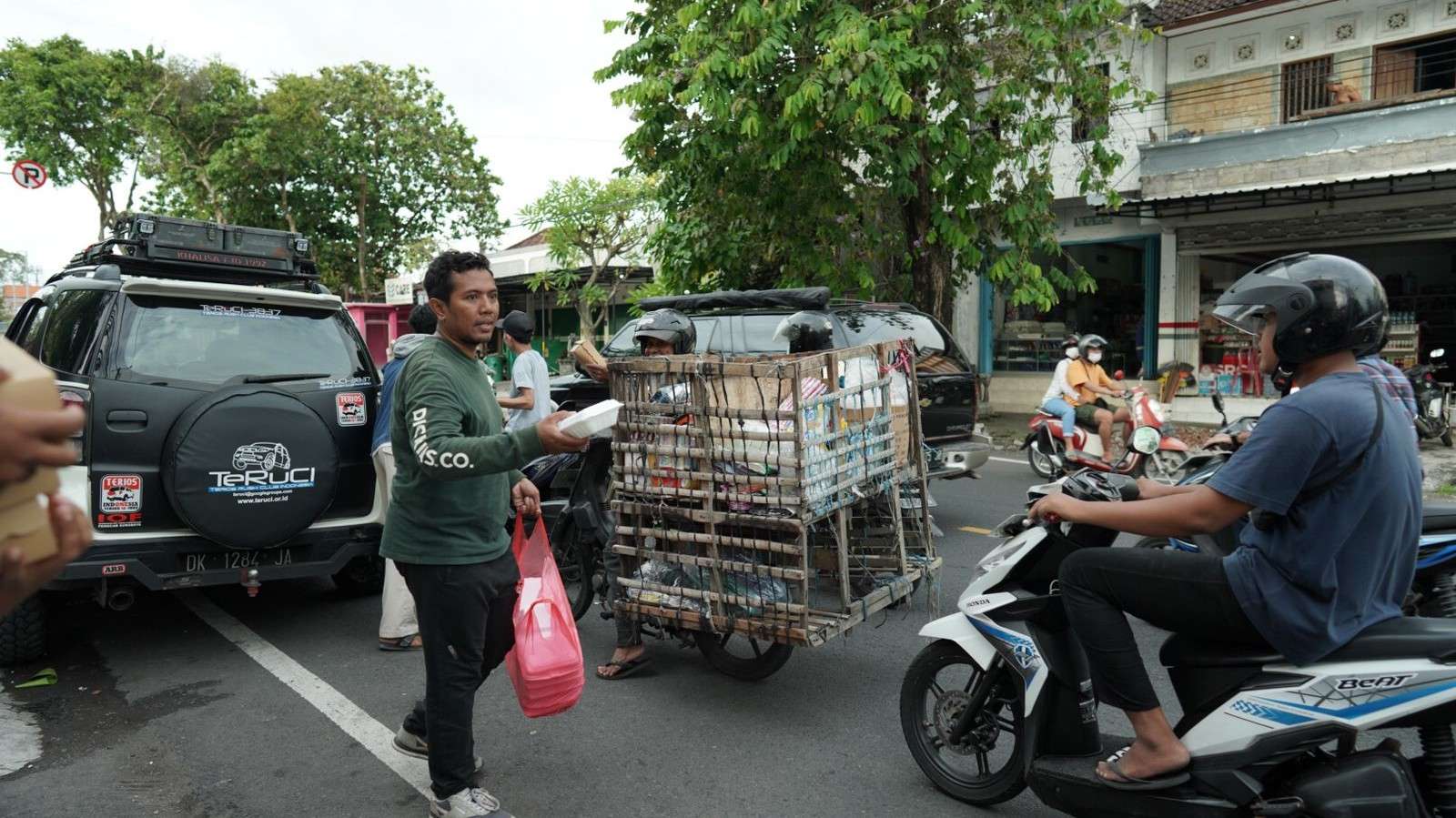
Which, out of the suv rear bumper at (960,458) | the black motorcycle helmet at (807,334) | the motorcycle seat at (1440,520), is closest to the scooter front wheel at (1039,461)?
the suv rear bumper at (960,458)

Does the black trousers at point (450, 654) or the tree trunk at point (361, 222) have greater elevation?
the tree trunk at point (361, 222)

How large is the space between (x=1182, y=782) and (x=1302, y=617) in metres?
0.57

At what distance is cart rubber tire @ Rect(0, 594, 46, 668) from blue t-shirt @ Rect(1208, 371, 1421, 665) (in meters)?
5.13

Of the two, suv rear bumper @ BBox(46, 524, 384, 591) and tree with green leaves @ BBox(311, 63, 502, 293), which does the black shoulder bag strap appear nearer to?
suv rear bumper @ BBox(46, 524, 384, 591)

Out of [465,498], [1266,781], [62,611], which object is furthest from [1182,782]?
[62,611]

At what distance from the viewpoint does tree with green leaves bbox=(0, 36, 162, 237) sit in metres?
23.9

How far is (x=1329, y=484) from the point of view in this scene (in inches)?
93.0

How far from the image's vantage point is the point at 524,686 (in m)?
3.18

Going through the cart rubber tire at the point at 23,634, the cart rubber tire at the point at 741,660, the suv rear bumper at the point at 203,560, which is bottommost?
the cart rubber tire at the point at 741,660

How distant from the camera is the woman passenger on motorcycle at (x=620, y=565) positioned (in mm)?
4328

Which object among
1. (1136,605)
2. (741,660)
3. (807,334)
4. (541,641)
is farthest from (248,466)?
(1136,605)

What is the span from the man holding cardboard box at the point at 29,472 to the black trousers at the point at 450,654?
1.56 m

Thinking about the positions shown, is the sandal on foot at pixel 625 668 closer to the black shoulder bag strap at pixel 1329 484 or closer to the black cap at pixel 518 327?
the black cap at pixel 518 327

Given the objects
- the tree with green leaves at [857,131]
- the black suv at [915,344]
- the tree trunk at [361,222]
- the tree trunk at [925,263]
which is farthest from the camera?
the tree trunk at [361,222]
